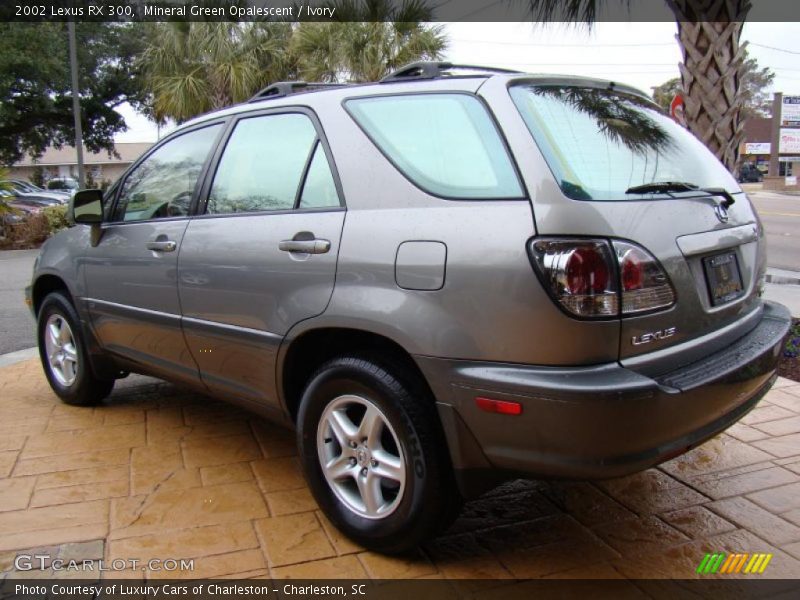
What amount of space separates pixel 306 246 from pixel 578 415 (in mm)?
1274

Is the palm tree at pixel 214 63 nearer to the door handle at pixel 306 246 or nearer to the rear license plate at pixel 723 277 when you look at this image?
the door handle at pixel 306 246

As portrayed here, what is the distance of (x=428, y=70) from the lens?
2898 mm

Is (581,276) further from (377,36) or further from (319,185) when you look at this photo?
(377,36)

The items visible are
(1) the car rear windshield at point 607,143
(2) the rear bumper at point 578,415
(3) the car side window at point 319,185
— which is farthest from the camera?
(3) the car side window at point 319,185

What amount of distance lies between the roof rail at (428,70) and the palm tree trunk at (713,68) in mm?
3478

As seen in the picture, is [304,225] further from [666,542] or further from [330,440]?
[666,542]

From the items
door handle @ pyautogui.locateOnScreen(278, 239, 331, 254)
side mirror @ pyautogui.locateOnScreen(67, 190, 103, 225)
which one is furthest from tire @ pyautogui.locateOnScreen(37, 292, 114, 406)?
door handle @ pyautogui.locateOnScreen(278, 239, 331, 254)

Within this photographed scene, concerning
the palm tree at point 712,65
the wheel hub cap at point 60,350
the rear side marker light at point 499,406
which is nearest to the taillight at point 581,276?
the rear side marker light at point 499,406

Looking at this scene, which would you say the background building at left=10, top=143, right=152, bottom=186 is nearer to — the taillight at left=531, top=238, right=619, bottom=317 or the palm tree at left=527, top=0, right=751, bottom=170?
the palm tree at left=527, top=0, right=751, bottom=170

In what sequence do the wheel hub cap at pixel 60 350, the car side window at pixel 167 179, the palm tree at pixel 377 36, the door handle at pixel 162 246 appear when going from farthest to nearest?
the palm tree at pixel 377 36, the wheel hub cap at pixel 60 350, the car side window at pixel 167 179, the door handle at pixel 162 246

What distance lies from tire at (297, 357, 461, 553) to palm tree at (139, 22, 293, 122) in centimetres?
1404

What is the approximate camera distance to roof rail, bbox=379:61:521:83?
9.48 ft

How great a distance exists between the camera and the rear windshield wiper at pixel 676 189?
2523 millimetres

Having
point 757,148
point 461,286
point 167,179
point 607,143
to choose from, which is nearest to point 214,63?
point 167,179
